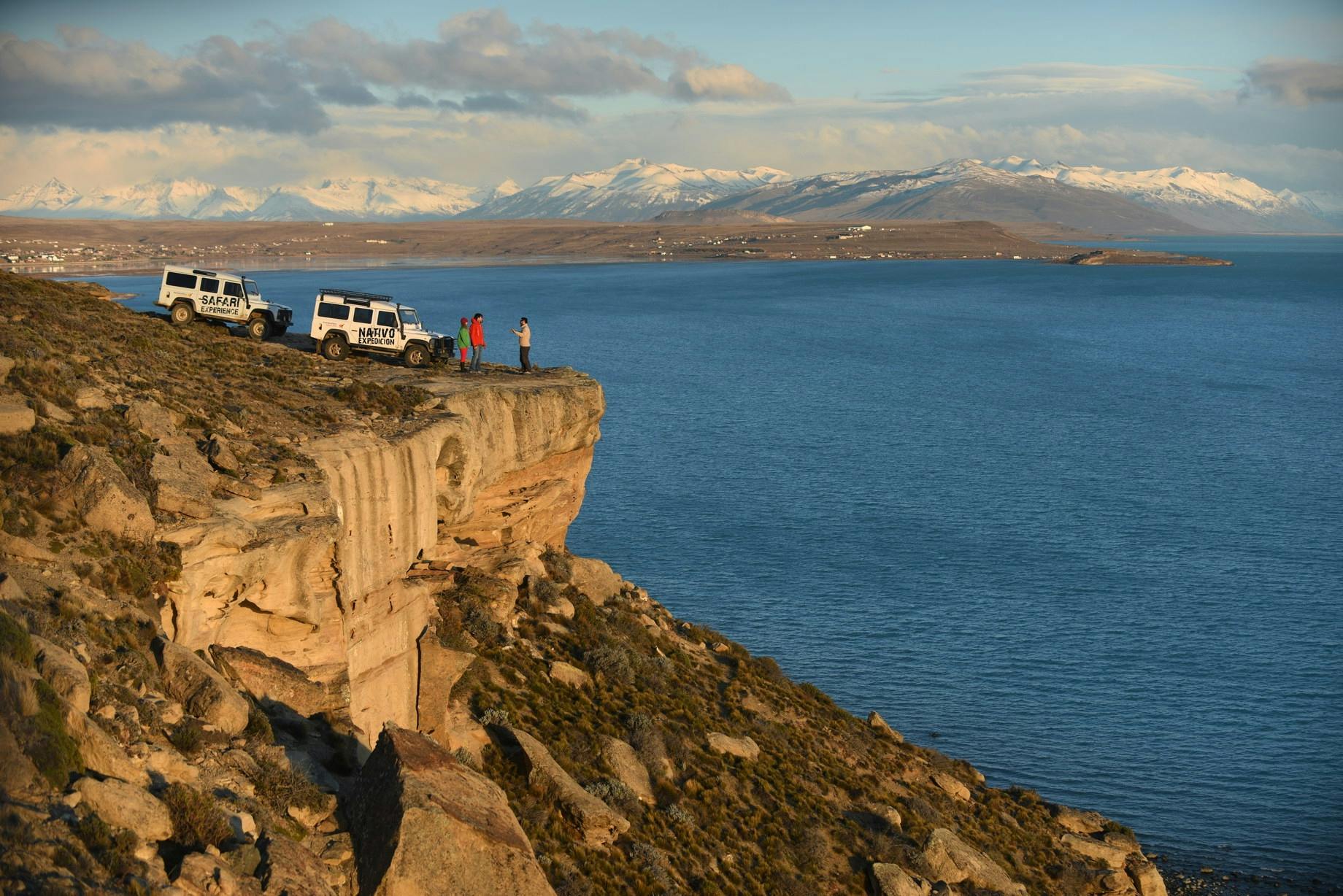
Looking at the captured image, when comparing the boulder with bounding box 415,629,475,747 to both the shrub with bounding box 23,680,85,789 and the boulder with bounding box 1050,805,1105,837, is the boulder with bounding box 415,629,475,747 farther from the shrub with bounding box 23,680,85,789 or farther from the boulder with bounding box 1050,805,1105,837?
the boulder with bounding box 1050,805,1105,837

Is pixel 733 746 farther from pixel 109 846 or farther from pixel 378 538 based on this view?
pixel 109 846

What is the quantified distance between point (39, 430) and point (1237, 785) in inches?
1320

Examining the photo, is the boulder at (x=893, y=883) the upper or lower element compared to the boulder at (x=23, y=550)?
lower

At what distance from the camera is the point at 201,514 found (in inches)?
712

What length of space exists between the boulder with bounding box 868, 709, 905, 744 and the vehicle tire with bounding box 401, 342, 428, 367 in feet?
53.3

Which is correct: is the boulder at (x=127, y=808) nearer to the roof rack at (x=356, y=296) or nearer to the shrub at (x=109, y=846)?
the shrub at (x=109, y=846)

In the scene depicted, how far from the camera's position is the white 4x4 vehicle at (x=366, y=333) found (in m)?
34.4

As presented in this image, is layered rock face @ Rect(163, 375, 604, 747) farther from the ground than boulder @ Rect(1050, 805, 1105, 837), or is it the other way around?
layered rock face @ Rect(163, 375, 604, 747)

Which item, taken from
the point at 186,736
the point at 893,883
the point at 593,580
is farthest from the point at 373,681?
the point at 593,580

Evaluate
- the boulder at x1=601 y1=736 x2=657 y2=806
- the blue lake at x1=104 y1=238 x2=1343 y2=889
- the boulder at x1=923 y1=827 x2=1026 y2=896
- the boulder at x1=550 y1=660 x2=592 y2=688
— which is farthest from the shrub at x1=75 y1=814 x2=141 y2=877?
the blue lake at x1=104 y1=238 x2=1343 y2=889

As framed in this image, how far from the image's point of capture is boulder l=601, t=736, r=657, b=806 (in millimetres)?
23625

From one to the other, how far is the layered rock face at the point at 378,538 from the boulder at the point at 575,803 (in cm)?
261

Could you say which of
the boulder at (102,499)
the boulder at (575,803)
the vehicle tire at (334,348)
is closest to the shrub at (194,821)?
the boulder at (102,499)

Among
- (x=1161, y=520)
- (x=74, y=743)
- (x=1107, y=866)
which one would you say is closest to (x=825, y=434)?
(x=1161, y=520)
